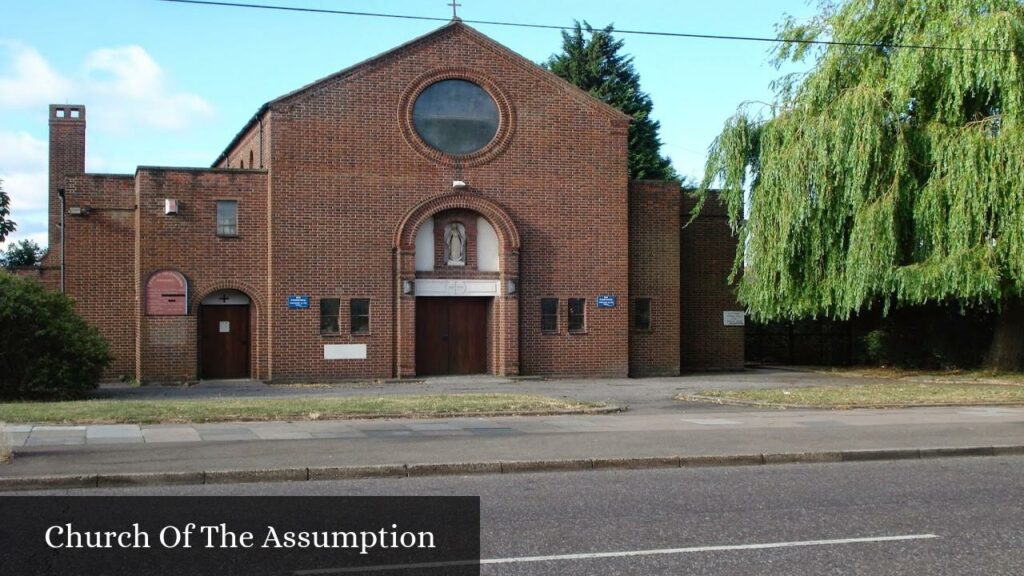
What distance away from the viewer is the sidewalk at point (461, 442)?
1228 centimetres

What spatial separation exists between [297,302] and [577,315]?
801cm

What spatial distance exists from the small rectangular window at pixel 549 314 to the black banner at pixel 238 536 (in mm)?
20465

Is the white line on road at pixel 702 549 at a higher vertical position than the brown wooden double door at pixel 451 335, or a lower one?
lower

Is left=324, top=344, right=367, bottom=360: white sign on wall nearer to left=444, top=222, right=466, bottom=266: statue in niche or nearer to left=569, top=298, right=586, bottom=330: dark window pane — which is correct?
left=444, top=222, right=466, bottom=266: statue in niche

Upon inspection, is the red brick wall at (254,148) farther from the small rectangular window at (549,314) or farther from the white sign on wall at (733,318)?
the white sign on wall at (733,318)

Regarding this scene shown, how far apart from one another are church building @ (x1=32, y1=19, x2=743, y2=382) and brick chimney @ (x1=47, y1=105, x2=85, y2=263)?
9.84m

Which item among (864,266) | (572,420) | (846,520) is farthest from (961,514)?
(864,266)

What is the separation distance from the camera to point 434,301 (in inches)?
1211

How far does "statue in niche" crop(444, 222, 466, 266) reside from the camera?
30641mm

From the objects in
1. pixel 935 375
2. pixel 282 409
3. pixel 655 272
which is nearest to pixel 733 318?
pixel 655 272

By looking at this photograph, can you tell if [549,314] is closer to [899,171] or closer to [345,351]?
[345,351]

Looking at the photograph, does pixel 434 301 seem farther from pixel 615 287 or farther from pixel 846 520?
pixel 846 520

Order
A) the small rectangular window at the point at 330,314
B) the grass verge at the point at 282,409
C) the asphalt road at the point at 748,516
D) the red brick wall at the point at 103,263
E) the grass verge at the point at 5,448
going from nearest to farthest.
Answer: the asphalt road at the point at 748,516, the grass verge at the point at 5,448, the grass verge at the point at 282,409, the small rectangular window at the point at 330,314, the red brick wall at the point at 103,263

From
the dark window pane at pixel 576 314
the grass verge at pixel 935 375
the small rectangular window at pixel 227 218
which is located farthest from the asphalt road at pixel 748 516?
the small rectangular window at pixel 227 218
